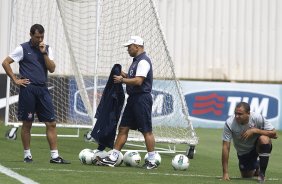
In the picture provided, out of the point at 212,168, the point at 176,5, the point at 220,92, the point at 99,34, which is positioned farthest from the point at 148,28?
the point at 176,5

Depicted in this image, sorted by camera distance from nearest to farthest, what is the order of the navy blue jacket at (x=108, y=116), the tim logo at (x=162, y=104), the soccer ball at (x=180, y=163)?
the soccer ball at (x=180, y=163) → the navy blue jacket at (x=108, y=116) → the tim logo at (x=162, y=104)

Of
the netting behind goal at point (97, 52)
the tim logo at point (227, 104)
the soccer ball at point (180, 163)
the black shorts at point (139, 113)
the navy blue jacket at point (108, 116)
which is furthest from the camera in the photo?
the tim logo at point (227, 104)

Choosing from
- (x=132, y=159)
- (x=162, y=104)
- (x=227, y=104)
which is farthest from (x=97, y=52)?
(x=227, y=104)

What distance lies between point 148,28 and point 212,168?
3892 millimetres

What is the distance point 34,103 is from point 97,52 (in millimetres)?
4361

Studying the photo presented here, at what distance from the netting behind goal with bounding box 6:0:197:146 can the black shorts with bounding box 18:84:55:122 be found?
10.9 ft

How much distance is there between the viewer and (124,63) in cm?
1964

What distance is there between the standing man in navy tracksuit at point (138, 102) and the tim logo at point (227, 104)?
38.0ft

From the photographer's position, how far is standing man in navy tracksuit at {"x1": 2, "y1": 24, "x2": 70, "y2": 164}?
14.0m

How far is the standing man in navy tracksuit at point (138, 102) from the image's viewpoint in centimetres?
1416

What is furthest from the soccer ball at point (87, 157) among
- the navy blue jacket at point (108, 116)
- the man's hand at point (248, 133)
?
the man's hand at point (248, 133)

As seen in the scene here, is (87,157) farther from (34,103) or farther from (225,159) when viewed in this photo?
(225,159)

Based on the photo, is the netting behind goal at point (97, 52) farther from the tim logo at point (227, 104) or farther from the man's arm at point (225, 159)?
the man's arm at point (225, 159)

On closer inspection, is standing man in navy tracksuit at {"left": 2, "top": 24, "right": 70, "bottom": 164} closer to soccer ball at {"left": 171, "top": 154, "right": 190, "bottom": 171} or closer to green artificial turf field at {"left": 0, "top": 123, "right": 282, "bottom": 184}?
green artificial turf field at {"left": 0, "top": 123, "right": 282, "bottom": 184}
